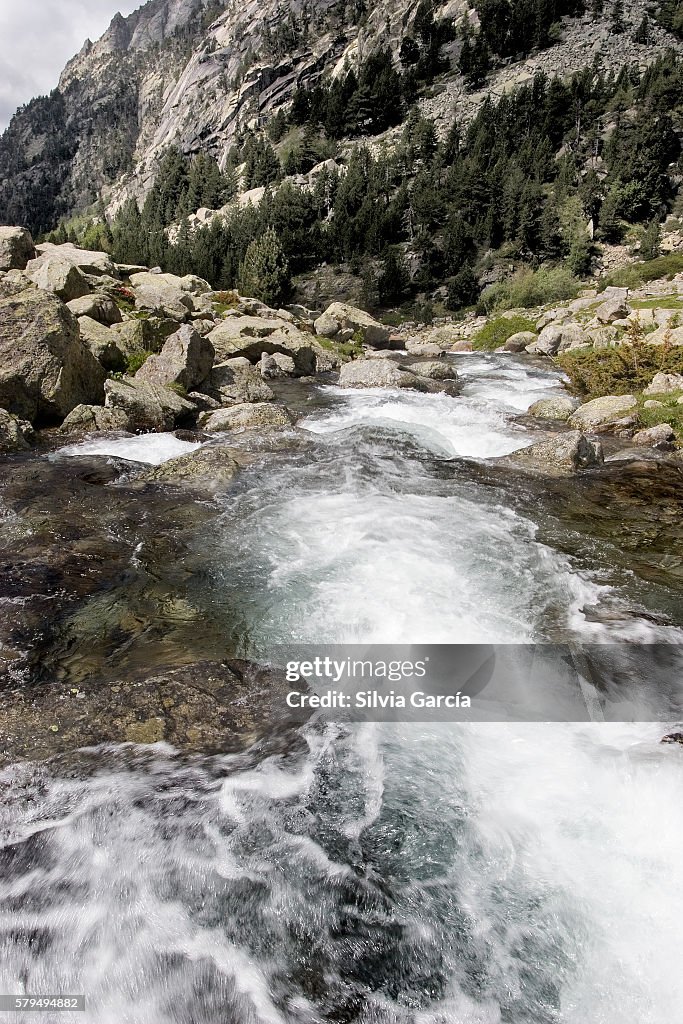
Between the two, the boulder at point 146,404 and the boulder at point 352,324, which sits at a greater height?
the boulder at point 352,324

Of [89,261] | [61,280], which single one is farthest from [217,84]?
[61,280]

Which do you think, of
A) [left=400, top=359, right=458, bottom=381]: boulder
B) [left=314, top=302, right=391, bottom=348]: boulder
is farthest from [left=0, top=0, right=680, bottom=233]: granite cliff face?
[left=400, top=359, right=458, bottom=381]: boulder

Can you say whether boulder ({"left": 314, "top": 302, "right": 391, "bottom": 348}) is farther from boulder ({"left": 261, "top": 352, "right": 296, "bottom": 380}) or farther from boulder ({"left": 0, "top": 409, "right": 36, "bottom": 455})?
boulder ({"left": 0, "top": 409, "right": 36, "bottom": 455})

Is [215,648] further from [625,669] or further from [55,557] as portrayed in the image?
[625,669]

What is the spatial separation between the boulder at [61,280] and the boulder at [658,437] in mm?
17640

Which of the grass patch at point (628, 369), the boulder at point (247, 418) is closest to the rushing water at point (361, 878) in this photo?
the boulder at point (247, 418)

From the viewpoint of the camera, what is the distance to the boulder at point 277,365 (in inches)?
827

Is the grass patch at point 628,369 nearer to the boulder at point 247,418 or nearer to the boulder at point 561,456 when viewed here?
the boulder at point 561,456

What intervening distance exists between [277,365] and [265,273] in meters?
27.7

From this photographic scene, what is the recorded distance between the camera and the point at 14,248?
19969mm

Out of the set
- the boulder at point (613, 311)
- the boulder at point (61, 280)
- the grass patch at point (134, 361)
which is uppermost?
the boulder at point (61, 280)

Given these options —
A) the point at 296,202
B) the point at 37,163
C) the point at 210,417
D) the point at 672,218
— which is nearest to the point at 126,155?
the point at 37,163

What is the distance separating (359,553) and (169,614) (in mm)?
2726

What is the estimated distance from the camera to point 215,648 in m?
5.43
